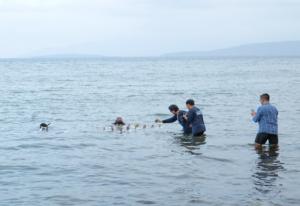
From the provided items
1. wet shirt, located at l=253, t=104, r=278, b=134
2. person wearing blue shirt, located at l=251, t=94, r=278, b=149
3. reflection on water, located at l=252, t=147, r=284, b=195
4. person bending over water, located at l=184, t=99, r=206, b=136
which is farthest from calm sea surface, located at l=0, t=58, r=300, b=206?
wet shirt, located at l=253, t=104, r=278, b=134

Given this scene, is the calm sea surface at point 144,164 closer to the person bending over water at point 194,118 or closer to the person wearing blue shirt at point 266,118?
the person bending over water at point 194,118

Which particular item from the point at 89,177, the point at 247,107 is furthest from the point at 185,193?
the point at 247,107

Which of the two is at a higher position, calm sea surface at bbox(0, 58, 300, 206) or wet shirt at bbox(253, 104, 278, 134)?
wet shirt at bbox(253, 104, 278, 134)

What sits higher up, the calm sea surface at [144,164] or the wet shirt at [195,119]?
the wet shirt at [195,119]

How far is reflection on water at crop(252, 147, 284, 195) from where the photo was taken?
38.8ft

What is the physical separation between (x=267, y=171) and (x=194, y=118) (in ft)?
16.0

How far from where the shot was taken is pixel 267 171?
44.1 feet

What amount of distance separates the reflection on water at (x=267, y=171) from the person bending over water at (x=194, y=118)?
2569mm

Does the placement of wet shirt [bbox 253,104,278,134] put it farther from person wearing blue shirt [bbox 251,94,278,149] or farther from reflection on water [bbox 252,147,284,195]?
reflection on water [bbox 252,147,284,195]

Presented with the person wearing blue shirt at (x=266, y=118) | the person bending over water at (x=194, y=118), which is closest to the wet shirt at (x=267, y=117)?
the person wearing blue shirt at (x=266, y=118)

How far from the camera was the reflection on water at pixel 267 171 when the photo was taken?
11.8 meters

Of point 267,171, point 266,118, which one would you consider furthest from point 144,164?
point 266,118

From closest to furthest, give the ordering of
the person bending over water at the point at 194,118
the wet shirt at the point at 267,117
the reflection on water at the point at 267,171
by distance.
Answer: the reflection on water at the point at 267,171, the wet shirt at the point at 267,117, the person bending over water at the point at 194,118

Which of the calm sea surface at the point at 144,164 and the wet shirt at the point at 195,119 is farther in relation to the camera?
the wet shirt at the point at 195,119
